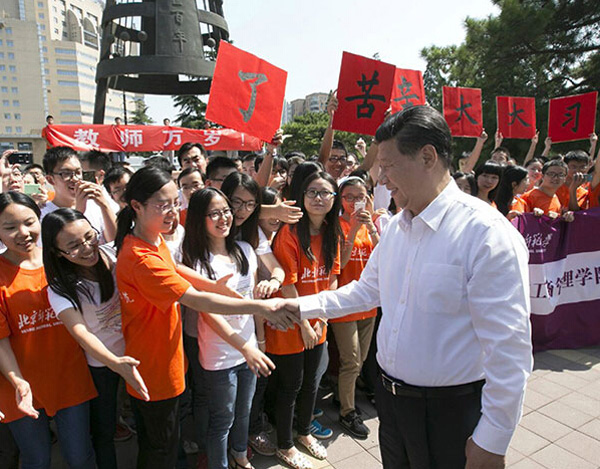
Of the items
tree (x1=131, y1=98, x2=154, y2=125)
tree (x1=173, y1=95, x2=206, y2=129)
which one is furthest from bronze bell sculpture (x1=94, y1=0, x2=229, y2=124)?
tree (x1=131, y1=98, x2=154, y2=125)

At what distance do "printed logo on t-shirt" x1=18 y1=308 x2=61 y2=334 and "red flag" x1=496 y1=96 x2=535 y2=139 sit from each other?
6763mm

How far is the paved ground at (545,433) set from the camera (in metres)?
2.76

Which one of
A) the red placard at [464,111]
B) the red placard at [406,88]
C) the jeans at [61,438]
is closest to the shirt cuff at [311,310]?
the jeans at [61,438]

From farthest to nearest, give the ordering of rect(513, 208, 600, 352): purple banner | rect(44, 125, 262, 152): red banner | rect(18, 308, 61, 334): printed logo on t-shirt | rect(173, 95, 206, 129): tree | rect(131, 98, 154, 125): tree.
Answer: rect(131, 98, 154, 125): tree → rect(173, 95, 206, 129): tree → rect(44, 125, 262, 152): red banner → rect(513, 208, 600, 352): purple banner → rect(18, 308, 61, 334): printed logo on t-shirt

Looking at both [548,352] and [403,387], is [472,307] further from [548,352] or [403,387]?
[548,352]

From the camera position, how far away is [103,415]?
2.31 m

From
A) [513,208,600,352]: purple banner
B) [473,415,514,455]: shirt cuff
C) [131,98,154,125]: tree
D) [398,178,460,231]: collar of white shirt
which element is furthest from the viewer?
[131,98,154,125]: tree

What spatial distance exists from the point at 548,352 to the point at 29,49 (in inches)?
3119

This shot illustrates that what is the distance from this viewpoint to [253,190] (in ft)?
9.04

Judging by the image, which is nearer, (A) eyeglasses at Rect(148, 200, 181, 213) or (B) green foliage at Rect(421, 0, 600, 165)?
(A) eyeglasses at Rect(148, 200, 181, 213)

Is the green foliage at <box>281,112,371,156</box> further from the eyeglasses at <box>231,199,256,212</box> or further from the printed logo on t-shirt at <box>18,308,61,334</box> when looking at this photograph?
the printed logo on t-shirt at <box>18,308,61,334</box>

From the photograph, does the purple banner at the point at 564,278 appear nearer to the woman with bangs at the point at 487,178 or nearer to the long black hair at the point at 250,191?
the woman with bangs at the point at 487,178

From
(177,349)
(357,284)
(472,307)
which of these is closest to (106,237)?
(177,349)

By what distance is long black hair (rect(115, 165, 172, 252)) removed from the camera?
6.80ft
